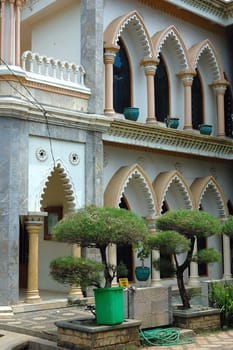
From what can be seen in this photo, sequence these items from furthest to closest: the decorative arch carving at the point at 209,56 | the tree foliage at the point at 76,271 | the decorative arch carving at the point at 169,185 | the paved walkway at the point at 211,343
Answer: the decorative arch carving at the point at 209,56 → the decorative arch carving at the point at 169,185 → the paved walkway at the point at 211,343 → the tree foliage at the point at 76,271

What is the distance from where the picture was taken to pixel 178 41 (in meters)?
13.7

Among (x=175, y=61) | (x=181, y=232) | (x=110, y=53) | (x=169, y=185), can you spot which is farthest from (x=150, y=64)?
(x=181, y=232)

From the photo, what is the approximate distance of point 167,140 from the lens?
42.5ft

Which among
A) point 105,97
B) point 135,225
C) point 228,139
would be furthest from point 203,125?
point 135,225

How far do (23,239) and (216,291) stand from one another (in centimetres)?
562

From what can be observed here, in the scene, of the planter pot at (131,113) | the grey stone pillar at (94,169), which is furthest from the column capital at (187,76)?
the grey stone pillar at (94,169)

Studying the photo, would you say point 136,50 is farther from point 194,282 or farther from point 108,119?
point 194,282

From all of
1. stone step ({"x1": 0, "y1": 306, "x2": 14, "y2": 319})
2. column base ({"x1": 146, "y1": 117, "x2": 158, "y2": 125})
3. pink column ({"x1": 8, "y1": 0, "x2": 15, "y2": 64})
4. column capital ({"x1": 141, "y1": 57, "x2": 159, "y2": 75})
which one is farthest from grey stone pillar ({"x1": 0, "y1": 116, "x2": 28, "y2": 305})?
column capital ({"x1": 141, "y1": 57, "x2": 159, "y2": 75})

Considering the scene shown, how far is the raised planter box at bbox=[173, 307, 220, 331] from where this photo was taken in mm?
8453

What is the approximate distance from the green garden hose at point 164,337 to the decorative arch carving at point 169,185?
500 cm

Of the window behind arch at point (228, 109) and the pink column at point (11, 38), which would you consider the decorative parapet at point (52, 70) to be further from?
the window behind arch at point (228, 109)

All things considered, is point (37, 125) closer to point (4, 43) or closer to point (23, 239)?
point (4, 43)

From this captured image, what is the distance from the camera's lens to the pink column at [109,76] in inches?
470

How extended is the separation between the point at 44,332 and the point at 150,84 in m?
6.95
